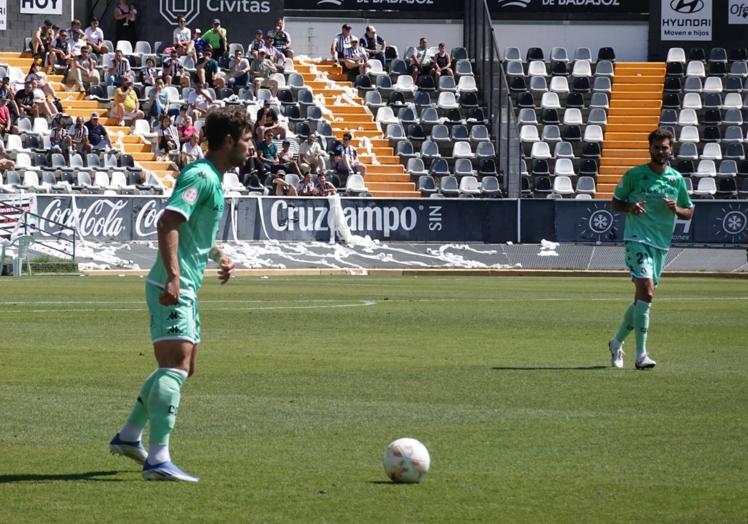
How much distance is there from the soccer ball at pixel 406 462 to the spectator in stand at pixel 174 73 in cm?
3891

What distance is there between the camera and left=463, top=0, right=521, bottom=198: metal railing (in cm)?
4481

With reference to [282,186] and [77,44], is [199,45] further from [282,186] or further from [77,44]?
[282,186]

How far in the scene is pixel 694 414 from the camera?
11086 millimetres

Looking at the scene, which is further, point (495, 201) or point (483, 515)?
point (495, 201)

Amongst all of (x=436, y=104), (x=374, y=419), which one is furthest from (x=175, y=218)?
(x=436, y=104)

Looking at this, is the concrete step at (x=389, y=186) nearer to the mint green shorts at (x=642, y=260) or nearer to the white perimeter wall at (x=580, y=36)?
the white perimeter wall at (x=580, y=36)

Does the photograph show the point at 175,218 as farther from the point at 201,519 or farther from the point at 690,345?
the point at 690,345

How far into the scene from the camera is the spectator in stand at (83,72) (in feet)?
149

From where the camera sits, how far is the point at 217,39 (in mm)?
48125

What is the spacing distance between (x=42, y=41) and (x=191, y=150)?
710 centimetres

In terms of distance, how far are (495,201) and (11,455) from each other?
34.3 meters

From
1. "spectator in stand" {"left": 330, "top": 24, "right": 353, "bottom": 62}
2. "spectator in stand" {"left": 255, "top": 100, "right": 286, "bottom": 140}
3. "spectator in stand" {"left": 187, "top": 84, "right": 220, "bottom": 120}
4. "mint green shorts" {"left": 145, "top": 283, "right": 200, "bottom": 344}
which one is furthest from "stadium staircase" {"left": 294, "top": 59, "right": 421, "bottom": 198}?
"mint green shorts" {"left": 145, "top": 283, "right": 200, "bottom": 344}

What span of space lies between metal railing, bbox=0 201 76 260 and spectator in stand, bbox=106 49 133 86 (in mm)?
9736

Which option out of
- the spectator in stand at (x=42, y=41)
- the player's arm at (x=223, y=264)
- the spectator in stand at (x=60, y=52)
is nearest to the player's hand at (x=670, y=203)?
the player's arm at (x=223, y=264)
